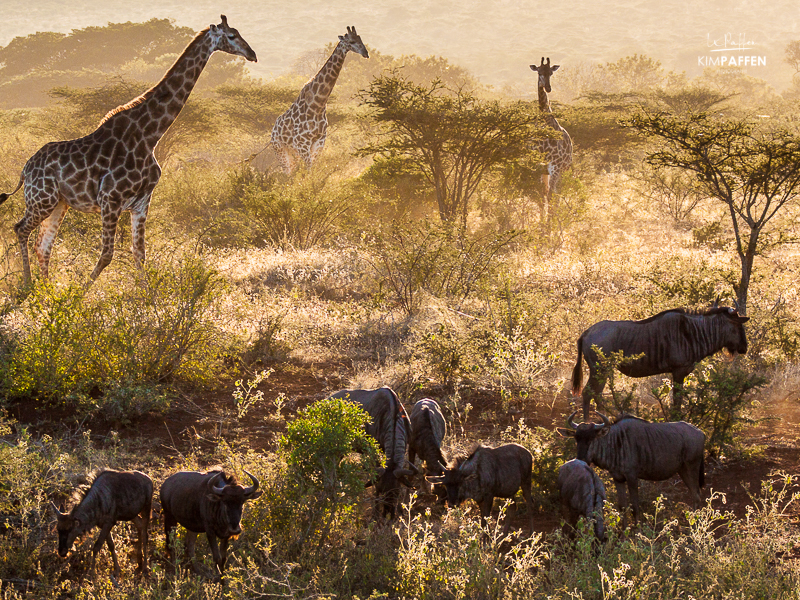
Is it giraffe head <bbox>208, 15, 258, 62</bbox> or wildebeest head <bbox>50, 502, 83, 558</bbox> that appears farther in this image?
giraffe head <bbox>208, 15, 258, 62</bbox>

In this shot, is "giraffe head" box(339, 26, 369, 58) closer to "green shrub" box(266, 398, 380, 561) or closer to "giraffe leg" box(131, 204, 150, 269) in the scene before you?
"giraffe leg" box(131, 204, 150, 269)

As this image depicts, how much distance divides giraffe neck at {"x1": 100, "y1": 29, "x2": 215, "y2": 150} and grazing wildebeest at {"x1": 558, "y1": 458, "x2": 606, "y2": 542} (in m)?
7.16

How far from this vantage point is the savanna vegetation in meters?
4.16

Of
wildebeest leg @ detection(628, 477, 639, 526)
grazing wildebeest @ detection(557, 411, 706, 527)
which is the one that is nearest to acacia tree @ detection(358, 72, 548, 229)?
grazing wildebeest @ detection(557, 411, 706, 527)

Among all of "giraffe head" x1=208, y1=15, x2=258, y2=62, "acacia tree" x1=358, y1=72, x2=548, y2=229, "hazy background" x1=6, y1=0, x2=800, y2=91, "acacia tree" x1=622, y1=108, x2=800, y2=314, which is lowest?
"acacia tree" x1=622, y1=108, x2=800, y2=314

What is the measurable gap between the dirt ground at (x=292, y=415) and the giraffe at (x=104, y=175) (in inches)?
109

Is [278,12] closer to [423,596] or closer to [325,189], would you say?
[325,189]

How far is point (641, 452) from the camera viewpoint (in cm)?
509

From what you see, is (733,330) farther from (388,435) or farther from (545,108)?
(545,108)

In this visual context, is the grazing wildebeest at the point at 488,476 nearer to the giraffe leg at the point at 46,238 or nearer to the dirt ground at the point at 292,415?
the dirt ground at the point at 292,415

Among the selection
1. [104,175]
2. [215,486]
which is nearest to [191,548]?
[215,486]

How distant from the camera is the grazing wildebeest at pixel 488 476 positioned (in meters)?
4.73
